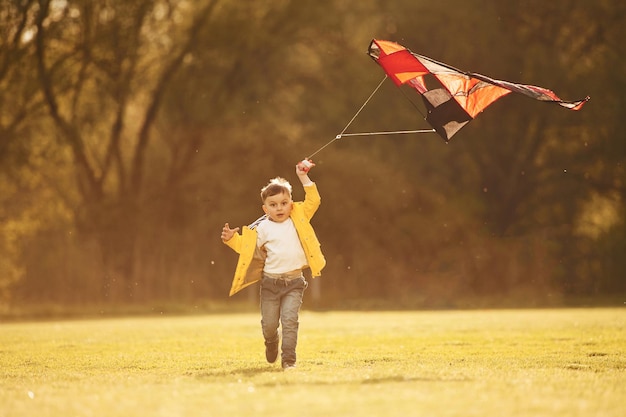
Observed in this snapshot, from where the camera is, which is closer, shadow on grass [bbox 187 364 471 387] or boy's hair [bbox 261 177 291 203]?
shadow on grass [bbox 187 364 471 387]

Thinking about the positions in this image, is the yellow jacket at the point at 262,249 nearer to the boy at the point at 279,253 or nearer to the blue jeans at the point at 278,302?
the boy at the point at 279,253

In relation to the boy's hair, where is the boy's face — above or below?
below

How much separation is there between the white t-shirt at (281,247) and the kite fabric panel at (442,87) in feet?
5.99

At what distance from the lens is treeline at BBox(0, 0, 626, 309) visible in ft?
77.0

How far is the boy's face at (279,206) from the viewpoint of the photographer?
29.3 ft

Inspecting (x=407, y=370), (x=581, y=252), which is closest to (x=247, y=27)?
(x=581, y=252)

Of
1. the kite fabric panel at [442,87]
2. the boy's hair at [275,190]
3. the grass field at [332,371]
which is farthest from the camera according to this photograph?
the kite fabric panel at [442,87]

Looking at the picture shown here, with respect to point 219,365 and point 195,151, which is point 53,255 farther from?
point 219,365

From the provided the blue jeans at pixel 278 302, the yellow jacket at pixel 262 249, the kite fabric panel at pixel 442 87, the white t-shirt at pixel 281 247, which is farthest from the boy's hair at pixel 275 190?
the kite fabric panel at pixel 442 87

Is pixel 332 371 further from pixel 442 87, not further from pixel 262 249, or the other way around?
pixel 442 87

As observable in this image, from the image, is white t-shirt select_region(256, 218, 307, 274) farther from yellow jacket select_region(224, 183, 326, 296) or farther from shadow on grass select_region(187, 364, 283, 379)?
shadow on grass select_region(187, 364, 283, 379)

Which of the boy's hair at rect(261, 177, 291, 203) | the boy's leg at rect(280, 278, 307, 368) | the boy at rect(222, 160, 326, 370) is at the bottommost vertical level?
the boy's leg at rect(280, 278, 307, 368)

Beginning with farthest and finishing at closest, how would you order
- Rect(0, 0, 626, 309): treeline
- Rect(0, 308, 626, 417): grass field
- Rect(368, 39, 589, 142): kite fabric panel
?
Rect(0, 0, 626, 309): treeline, Rect(368, 39, 589, 142): kite fabric panel, Rect(0, 308, 626, 417): grass field

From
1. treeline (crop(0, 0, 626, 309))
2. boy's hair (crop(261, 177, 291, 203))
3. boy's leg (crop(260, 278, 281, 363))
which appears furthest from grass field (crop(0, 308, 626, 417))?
treeline (crop(0, 0, 626, 309))
